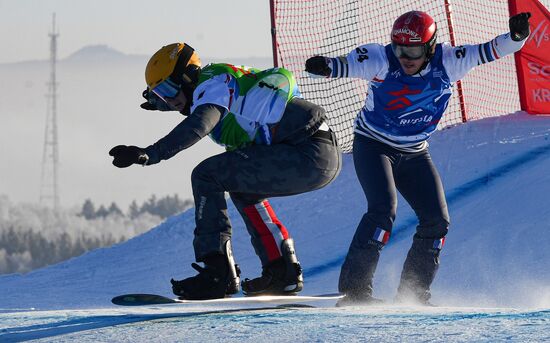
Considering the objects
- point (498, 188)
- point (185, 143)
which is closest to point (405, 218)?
point (498, 188)

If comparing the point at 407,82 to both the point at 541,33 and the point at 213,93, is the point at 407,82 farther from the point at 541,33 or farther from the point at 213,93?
the point at 541,33

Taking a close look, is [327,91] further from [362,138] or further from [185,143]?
[185,143]

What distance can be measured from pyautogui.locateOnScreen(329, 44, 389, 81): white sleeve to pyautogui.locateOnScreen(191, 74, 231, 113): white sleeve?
1.08m

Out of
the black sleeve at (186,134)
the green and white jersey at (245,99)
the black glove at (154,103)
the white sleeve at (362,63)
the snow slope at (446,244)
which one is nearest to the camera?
the black sleeve at (186,134)

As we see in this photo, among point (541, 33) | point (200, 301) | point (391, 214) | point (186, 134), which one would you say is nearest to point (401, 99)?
point (391, 214)

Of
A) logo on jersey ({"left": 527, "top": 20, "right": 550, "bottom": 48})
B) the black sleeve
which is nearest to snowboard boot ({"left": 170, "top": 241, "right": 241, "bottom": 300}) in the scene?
the black sleeve

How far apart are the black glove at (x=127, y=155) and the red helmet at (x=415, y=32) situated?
1952 mm

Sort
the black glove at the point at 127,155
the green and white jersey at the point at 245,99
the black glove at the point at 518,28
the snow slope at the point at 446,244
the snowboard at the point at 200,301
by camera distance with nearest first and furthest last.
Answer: the black glove at the point at 127,155 → the snowboard at the point at 200,301 → the green and white jersey at the point at 245,99 → the black glove at the point at 518,28 → the snow slope at the point at 446,244

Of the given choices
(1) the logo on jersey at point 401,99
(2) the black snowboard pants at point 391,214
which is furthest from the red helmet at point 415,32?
(2) the black snowboard pants at point 391,214

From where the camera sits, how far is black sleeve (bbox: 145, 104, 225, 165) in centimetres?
576

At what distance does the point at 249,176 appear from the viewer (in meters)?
6.13

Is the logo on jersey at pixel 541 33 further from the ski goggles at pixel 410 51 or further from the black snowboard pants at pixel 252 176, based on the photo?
the black snowboard pants at pixel 252 176

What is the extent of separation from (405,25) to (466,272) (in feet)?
9.30

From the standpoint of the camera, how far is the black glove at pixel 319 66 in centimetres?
700
